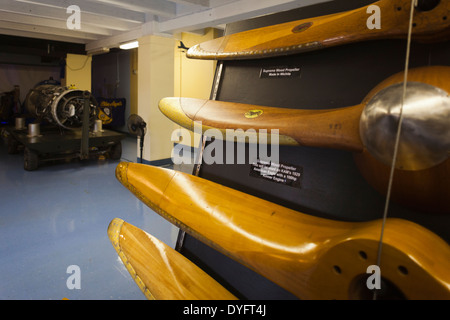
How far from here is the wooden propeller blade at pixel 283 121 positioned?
0.65 meters

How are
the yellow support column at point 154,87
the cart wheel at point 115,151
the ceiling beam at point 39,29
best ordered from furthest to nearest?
the cart wheel at point 115,151 → the ceiling beam at point 39,29 → the yellow support column at point 154,87

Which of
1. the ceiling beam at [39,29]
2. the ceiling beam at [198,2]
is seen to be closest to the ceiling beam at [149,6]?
the ceiling beam at [198,2]

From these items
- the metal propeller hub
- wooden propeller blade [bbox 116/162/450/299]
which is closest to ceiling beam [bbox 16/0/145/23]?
wooden propeller blade [bbox 116/162/450/299]

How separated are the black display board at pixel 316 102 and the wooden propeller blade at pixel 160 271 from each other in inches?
6.5

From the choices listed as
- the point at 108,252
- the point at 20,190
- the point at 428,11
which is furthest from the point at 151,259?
the point at 20,190

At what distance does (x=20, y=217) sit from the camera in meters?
3.38

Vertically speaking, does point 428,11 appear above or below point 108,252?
above

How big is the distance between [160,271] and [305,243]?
0.55 meters

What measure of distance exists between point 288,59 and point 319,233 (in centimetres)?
61

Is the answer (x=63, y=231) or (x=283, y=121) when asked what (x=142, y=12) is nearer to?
(x=63, y=231)

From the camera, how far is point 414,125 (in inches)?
20.6

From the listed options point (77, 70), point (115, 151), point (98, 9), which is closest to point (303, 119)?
point (98, 9)

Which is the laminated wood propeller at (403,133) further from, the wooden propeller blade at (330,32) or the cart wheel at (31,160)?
the cart wheel at (31,160)
